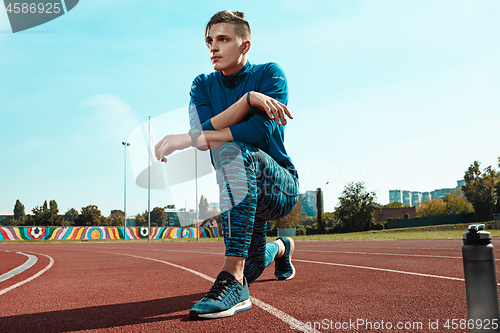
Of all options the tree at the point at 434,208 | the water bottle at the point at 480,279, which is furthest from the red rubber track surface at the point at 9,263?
the tree at the point at 434,208

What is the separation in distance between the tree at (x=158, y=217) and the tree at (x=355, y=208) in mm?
54820

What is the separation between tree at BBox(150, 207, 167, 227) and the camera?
335ft

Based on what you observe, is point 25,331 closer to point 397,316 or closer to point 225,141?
point 225,141

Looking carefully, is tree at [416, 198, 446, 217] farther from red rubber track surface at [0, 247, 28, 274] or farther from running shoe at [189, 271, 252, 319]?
running shoe at [189, 271, 252, 319]

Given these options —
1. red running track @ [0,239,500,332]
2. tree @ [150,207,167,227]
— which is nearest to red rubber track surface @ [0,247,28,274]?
red running track @ [0,239,500,332]

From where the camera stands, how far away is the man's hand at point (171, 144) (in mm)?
2496

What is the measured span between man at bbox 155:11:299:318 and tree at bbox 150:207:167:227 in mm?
100541

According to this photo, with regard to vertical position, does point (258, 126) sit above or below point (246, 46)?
below

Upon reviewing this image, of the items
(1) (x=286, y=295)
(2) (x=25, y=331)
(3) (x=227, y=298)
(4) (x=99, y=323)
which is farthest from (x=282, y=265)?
Answer: (2) (x=25, y=331)

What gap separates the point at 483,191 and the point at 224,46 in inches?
2649

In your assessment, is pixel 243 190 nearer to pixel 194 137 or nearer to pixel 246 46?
pixel 194 137

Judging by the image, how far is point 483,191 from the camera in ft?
186

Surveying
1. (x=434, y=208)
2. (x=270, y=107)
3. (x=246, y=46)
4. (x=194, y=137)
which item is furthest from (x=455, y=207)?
(x=194, y=137)

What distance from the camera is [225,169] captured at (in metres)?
2.29
